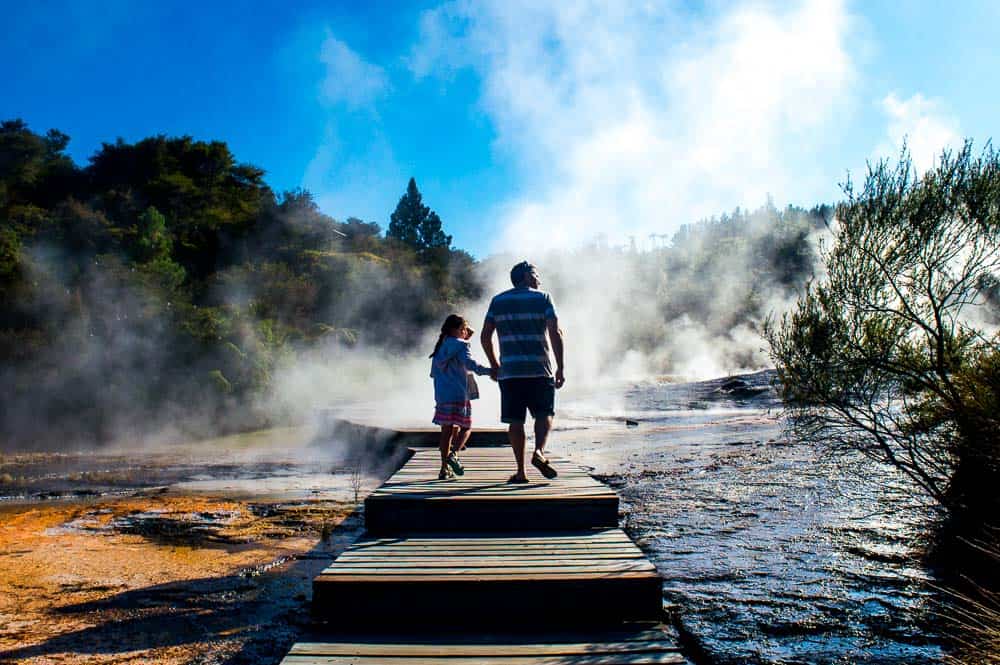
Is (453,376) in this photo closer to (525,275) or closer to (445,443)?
(445,443)

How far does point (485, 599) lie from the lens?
336cm

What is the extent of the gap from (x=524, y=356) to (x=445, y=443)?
3.29ft

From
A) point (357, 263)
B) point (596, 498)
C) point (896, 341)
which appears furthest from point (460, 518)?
point (357, 263)

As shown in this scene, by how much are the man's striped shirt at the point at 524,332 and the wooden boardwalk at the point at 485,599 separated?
3.37 ft

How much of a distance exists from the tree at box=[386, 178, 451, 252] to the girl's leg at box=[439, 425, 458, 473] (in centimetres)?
6121

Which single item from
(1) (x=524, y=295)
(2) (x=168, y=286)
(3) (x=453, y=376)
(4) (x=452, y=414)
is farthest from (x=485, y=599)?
(2) (x=168, y=286)

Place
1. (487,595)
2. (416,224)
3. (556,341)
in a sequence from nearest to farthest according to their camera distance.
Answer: (487,595) < (556,341) < (416,224)

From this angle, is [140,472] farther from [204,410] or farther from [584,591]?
[584,591]

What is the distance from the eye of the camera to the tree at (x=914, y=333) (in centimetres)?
700

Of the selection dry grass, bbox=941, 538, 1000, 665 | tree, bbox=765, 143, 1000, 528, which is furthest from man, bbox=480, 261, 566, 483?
tree, bbox=765, 143, 1000, 528

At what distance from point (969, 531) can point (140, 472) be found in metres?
11.2

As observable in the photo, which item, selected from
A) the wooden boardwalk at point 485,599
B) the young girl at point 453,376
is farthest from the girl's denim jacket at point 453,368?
the wooden boardwalk at point 485,599

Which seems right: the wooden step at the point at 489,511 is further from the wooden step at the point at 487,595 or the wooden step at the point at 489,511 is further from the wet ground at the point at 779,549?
the wooden step at the point at 487,595

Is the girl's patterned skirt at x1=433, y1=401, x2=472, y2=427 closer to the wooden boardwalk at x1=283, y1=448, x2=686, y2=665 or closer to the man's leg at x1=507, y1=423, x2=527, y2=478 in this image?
the man's leg at x1=507, y1=423, x2=527, y2=478
